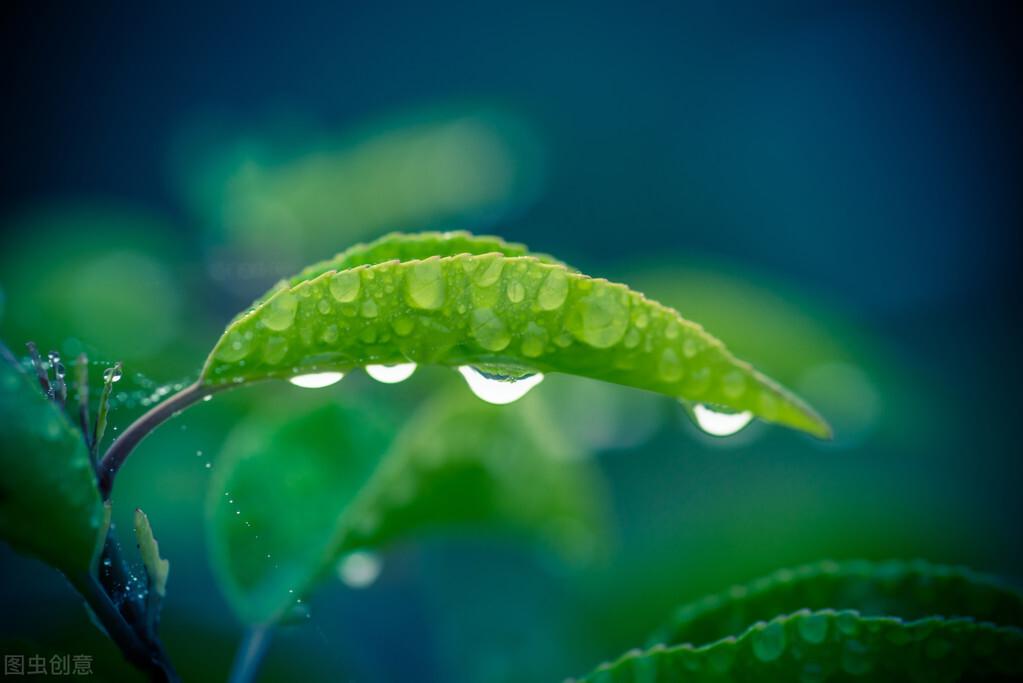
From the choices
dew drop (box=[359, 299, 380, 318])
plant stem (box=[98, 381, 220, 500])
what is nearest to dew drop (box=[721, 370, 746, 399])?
dew drop (box=[359, 299, 380, 318])

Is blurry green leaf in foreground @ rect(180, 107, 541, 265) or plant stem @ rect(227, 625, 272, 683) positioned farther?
blurry green leaf in foreground @ rect(180, 107, 541, 265)

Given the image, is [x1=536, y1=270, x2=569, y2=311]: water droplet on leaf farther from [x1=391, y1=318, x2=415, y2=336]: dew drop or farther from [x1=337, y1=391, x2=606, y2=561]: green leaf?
[x1=337, y1=391, x2=606, y2=561]: green leaf

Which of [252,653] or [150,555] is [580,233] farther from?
[150,555]

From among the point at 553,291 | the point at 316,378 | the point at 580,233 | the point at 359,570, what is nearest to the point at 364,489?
the point at 359,570

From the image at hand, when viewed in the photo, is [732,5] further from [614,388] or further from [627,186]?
[614,388]

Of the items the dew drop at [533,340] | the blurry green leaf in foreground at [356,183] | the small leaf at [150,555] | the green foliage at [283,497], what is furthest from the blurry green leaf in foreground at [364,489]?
the blurry green leaf in foreground at [356,183]

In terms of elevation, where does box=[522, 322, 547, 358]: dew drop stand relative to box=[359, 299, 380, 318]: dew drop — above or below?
below
